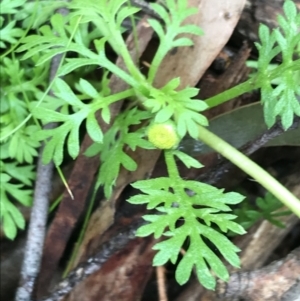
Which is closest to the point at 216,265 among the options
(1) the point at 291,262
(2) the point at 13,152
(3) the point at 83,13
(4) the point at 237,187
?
(1) the point at 291,262

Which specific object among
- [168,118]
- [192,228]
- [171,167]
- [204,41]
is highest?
[204,41]

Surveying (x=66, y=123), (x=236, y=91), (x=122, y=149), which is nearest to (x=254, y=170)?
(x=236, y=91)

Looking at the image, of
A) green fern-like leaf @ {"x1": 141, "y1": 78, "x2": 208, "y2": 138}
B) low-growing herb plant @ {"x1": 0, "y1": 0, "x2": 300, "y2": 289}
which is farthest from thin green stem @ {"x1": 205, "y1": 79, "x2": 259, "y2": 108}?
green fern-like leaf @ {"x1": 141, "y1": 78, "x2": 208, "y2": 138}

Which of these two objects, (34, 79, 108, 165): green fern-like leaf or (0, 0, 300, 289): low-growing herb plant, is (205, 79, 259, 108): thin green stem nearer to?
(0, 0, 300, 289): low-growing herb plant

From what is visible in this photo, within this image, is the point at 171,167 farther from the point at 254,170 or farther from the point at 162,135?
the point at 254,170

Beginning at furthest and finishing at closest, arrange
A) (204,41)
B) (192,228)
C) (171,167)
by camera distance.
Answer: (204,41), (171,167), (192,228)

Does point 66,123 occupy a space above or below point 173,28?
below

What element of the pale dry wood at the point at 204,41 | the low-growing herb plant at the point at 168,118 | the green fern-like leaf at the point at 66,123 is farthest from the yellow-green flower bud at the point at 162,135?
the pale dry wood at the point at 204,41

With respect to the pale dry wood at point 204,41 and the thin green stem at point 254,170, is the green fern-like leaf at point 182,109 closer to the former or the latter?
the thin green stem at point 254,170
